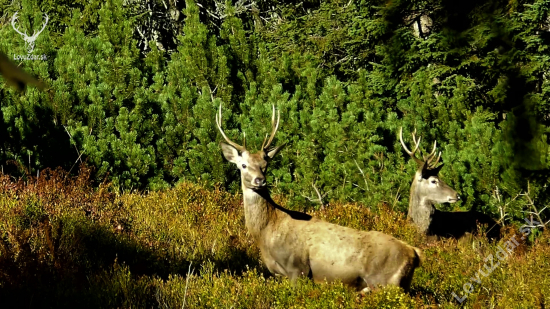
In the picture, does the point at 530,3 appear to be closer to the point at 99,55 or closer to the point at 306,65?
the point at 306,65

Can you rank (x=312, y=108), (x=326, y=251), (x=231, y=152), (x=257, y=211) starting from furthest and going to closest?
(x=312, y=108)
(x=231, y=152)
(x=257, y=211)
(x=326, y=251)

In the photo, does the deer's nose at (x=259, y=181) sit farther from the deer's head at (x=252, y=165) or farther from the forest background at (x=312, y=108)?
the forest background at (x=312, y=108)

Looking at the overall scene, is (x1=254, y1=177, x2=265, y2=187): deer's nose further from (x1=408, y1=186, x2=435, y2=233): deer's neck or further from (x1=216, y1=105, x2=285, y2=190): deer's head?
(x1=408, y1=186, x2=435, y2=233): deer's neck

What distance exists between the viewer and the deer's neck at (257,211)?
6.10m

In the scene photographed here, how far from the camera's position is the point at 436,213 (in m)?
8.92

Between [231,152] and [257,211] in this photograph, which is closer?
[257,211]

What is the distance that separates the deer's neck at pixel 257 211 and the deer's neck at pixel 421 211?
10.7 feet

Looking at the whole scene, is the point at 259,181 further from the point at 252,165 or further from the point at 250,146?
the point at 250,146

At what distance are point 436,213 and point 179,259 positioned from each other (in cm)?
398

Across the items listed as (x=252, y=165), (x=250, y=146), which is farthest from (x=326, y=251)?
(x=250, y=146)

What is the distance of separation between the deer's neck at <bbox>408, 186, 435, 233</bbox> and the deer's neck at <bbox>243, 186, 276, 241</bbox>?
3253 mm

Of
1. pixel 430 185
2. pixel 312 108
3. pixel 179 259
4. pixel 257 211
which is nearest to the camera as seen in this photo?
pixel 257 211

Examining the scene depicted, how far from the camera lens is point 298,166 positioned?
10766 mm

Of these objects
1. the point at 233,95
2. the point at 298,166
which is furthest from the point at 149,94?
the point at 298,166
